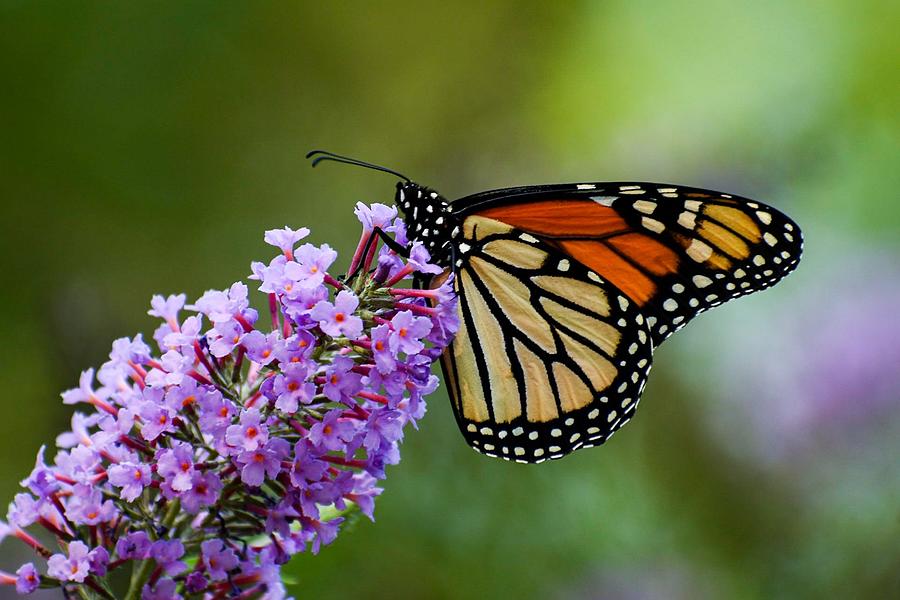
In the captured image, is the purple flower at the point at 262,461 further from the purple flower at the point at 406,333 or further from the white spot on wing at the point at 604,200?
the white spot on wing at the point at 604,200

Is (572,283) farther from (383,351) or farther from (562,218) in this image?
(383,351)

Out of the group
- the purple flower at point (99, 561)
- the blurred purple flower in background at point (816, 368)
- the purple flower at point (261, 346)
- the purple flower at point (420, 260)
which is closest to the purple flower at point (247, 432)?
the purple flower at point (261, 346)

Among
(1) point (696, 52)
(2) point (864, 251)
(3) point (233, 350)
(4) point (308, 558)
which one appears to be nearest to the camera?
(3) point (233, 350)

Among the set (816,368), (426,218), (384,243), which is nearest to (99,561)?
(384,243)

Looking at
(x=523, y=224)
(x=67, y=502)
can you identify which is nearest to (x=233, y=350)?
(x=67, y=502)

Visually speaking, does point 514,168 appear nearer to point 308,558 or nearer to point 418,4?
point 418,4
